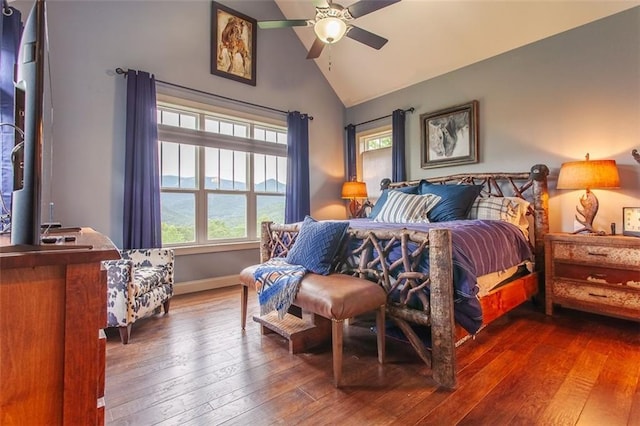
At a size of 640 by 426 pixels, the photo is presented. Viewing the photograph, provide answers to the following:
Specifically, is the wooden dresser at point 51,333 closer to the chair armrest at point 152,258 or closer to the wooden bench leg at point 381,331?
the wooden bench leg at point 381,331

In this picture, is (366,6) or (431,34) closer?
(366,6)

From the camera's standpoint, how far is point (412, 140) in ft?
14.2

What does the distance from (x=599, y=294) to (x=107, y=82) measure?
4.93 m

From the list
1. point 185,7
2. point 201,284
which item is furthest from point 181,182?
point 185,7

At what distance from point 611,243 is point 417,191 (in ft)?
5.73

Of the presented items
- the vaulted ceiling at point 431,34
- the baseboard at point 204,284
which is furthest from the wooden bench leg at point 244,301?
the vaulted ceiling at point 431,34

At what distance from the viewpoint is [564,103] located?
3037mm

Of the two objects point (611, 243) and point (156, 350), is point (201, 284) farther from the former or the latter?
point (611, 243)

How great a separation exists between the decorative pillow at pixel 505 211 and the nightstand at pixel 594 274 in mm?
274

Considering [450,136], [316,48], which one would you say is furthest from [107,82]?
[450,136]

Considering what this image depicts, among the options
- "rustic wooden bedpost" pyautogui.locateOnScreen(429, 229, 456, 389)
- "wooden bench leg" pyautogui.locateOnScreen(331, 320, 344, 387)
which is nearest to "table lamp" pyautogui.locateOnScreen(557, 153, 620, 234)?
"rustic wooden bedpost" pyautogui.locateOnScreen(429, 229, 456, 389)

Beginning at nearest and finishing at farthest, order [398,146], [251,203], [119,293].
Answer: [119,293], [251,203], [398,146]

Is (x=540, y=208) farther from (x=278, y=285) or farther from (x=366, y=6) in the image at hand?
(x=278, y=285)

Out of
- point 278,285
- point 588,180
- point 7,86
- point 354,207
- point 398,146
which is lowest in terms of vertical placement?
point 278,285
